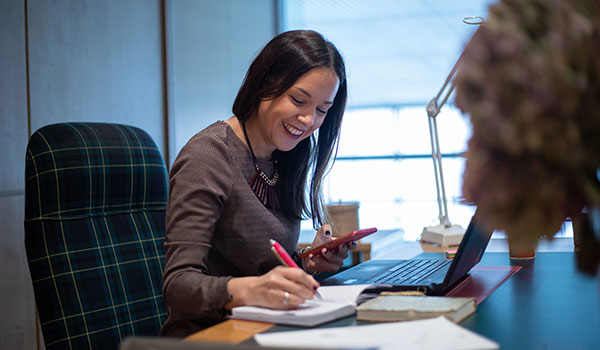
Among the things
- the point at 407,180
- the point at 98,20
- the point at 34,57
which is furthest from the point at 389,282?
the point at 407,180

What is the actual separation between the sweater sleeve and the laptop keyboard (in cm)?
33

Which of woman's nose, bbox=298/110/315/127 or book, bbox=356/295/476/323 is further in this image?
woman's nose, bbox=298/110/315/127

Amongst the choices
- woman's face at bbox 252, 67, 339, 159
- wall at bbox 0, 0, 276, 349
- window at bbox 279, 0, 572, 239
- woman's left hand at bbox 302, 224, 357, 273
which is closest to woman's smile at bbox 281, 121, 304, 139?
woman's face at bbox 252, 67, 339, 159

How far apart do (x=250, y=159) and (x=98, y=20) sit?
5.73 ft

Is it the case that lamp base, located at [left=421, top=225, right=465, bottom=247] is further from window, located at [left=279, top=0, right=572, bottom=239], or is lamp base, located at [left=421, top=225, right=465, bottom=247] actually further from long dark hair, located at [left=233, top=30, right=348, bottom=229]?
window, located at [left=279, top=0, right=572, bottom=239]

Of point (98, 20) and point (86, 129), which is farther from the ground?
point (98, 20)

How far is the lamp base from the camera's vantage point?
1.81 m

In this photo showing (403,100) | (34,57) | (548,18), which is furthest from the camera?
(403,100)

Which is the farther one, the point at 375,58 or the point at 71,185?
the point at 375,58

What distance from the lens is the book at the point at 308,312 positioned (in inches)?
31.6

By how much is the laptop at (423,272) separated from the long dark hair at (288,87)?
0.24 meters

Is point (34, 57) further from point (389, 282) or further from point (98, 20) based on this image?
point (389, 282)

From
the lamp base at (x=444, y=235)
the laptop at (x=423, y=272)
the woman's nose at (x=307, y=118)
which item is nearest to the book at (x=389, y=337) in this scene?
the laptop at (x=423, y=272)

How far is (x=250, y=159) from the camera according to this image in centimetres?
132
